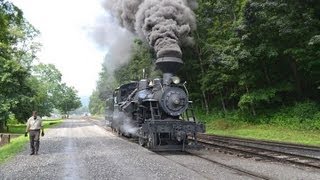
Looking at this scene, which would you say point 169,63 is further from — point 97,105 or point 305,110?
point 97,105

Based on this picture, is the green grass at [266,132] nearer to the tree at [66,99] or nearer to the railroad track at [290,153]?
the railroad track at [290,153]

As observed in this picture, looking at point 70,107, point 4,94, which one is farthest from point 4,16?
point 70,107

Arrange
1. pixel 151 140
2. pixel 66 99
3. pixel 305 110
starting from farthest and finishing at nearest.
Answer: pixel 66 99 < pixel 305 110 < pixel 151 140

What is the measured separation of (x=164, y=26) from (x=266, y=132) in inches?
382

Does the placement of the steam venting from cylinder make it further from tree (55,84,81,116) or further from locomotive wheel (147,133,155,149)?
tree (55,84,81,116)

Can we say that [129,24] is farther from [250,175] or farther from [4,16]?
[250,175]

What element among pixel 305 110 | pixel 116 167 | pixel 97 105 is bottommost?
pixel 116 167

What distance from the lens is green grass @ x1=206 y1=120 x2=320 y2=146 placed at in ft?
66.4

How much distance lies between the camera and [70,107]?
450 feet

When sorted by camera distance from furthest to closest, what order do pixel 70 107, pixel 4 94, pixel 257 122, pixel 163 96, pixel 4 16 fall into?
pixel 70 107
pixel 4 94
pixel 257 122
pixel 163 96
pixel 4 16

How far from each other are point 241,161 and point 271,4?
14.0 metres

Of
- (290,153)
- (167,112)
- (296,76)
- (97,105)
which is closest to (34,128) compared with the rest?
(167,112)

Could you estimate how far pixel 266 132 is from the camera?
23.9 metres

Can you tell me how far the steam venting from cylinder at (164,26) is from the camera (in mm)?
16416
